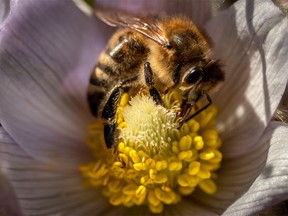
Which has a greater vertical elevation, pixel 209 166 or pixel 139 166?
pixel 139 166

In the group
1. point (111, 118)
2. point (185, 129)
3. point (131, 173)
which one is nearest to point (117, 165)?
point (131, 173)

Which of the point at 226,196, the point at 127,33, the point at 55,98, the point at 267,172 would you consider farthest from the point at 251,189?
the point at 55,98

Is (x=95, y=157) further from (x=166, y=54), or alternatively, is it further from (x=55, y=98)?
(x=166, y=54)

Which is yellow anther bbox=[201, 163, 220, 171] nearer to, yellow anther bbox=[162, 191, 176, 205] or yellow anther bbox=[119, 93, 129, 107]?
yellow anther bbox=[162, 191, 176, 205]

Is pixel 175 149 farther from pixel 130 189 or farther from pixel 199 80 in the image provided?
pixel 199 80

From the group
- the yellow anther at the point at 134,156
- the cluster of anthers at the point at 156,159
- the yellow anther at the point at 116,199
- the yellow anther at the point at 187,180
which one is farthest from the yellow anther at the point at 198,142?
the yellow anther at the point at 116,199

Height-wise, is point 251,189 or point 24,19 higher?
point 24,19

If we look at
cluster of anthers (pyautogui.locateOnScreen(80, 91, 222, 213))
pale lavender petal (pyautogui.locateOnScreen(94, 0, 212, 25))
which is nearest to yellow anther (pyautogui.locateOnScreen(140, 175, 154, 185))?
cluster of anthers (pyautogui.locateOnScreen(80, 91, 222, 213))
